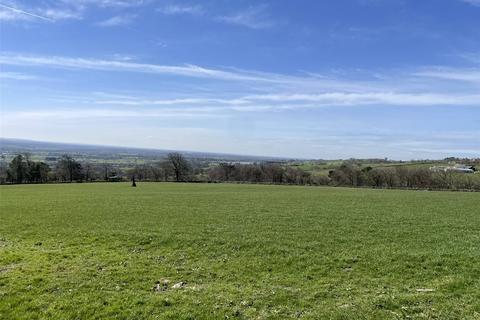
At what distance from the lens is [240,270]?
1391 centimetres

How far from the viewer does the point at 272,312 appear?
9.91m

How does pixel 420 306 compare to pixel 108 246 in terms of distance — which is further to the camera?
pixel 108 246

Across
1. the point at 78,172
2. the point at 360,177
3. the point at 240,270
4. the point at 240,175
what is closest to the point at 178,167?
the point at 240,175

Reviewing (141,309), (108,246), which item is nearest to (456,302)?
(141,309)

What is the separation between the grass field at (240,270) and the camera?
33.4 feet

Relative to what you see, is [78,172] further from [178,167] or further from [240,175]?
[240,175]

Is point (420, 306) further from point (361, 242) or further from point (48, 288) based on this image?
point (48, 288)

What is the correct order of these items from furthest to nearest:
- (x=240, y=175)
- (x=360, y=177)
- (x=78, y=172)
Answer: (x=240, y=175) → (x=78, y=172) → (x=360, y=177)

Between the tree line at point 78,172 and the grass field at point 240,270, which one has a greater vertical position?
the grass field at point 240,270

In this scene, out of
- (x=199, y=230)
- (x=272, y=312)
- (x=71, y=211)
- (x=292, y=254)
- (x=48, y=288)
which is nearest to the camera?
(x=272, y=312)

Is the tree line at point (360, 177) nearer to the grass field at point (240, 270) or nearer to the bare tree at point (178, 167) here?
the bare tree at point (178, 167)

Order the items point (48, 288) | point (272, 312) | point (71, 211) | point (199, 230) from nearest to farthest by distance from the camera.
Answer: point (272, 312) < point (48, 288) < point (199, 230) < point (71, 211)

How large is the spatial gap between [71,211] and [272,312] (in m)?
26.6

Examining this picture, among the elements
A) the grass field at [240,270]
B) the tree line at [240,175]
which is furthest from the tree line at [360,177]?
the grass field at [240,270]
